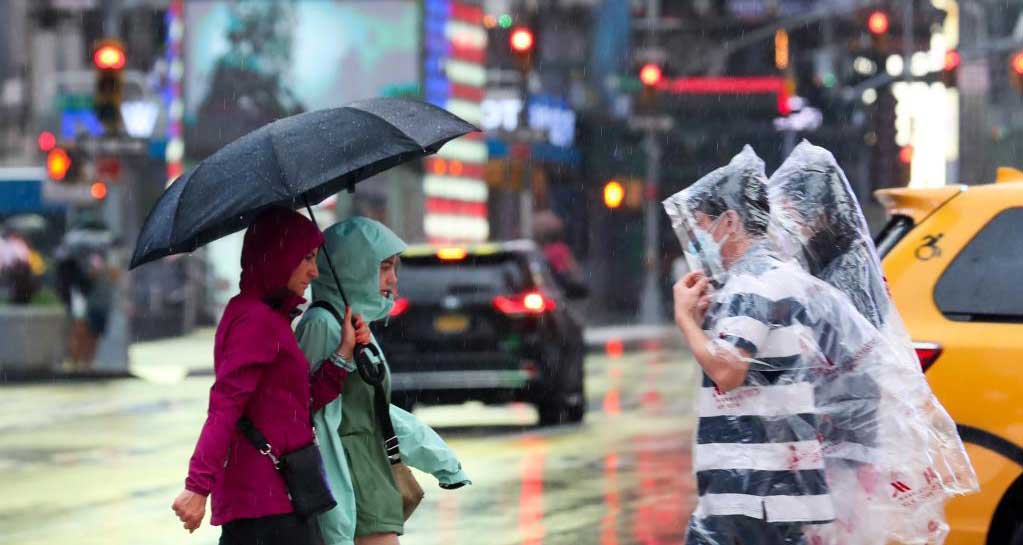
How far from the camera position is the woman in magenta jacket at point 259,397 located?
15.4ft

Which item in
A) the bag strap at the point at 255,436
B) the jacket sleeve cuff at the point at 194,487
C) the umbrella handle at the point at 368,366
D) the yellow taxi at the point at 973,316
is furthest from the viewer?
the yellow taxi at the point at 973,316

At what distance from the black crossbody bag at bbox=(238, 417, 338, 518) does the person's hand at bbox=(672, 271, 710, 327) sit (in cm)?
103

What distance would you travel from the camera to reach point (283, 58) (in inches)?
1481

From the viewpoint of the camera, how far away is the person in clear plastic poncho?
16.4 feet

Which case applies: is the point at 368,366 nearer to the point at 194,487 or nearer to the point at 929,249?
the point at 194,487

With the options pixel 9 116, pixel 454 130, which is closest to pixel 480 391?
pixel 454 130

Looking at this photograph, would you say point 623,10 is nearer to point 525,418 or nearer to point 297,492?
point 525,418

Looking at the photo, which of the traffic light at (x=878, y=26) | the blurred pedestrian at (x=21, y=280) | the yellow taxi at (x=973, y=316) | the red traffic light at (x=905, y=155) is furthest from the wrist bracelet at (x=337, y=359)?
the red traffic light at (x=905, y=155)

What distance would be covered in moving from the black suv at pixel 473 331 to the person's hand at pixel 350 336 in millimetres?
9933

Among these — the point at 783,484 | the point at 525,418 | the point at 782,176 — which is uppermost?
the point at 782,176

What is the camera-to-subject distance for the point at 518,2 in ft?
175

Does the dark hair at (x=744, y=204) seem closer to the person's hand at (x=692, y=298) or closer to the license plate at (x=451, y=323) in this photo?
the person's hand at (x=692, y=298)

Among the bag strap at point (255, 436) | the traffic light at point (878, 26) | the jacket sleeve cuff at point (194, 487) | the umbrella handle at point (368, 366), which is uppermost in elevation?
the traffic light at point (878, 26)

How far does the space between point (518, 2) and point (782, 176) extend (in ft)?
159
